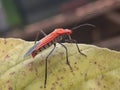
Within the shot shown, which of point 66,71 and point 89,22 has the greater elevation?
point 66,71

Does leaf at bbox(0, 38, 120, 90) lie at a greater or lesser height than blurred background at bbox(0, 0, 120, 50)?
greater

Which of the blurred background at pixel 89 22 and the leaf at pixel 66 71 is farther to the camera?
the blurred background at pixel 89 22

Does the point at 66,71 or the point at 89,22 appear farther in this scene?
the point at 89,22

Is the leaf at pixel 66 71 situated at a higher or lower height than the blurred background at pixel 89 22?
higher

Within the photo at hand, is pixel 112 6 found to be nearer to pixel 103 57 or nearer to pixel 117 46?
pixel 117 46

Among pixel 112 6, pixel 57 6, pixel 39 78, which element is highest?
pixel 39 78

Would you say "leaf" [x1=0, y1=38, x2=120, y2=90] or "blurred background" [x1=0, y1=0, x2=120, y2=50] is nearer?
"leaf" [x1=0, y1=38, x2=120, y2=90]

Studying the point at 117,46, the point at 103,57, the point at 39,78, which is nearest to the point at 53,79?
the point at 39,78

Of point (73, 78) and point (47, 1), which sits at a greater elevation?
point (73, 78)
